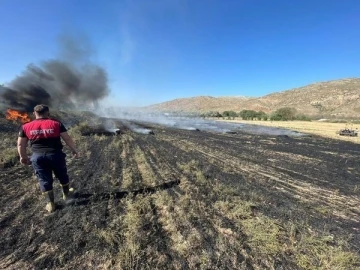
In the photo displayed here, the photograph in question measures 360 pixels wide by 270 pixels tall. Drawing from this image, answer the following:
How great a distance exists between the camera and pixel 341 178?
30.7 ft

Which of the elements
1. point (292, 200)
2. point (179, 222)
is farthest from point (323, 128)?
point (179, 222)

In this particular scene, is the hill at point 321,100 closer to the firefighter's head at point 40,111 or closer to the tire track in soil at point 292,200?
the tire track in soil at point 292,200

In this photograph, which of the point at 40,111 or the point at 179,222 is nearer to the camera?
the point at 179,222

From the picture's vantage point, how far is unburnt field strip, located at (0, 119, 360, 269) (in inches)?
142

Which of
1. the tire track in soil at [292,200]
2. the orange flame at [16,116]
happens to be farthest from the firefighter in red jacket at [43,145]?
the orange flame at [16,116]

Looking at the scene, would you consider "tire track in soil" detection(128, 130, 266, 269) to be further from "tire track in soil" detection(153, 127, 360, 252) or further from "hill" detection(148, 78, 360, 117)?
"hill" detection(148, 78, 360, 117)

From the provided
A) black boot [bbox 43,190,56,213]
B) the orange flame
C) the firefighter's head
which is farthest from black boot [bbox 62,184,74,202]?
the orange flame

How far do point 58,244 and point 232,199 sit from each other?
3.80 meters

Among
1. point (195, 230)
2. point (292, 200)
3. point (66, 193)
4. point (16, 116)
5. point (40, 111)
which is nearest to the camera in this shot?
point (195, 230)

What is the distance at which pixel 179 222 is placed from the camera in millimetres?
4754

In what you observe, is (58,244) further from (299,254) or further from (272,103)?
(272,103)

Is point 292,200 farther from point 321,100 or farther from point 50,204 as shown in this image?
point 321,100

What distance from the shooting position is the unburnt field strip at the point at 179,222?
3605 millimetres

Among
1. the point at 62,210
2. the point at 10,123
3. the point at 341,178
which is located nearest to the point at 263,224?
the point at 62,210
